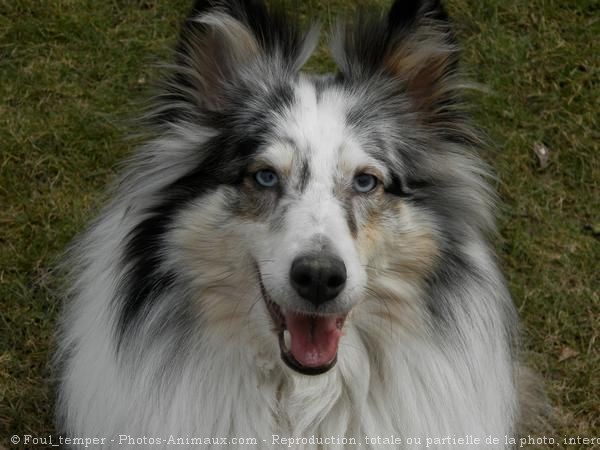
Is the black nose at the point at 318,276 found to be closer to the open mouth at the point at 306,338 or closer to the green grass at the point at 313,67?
the open mouth at the point at 306,338

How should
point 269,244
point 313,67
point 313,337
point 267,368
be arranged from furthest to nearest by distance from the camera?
point 313,67, point 267,368, point 313,337, point 269,244

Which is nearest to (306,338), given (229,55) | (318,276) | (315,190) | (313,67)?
(318,276)

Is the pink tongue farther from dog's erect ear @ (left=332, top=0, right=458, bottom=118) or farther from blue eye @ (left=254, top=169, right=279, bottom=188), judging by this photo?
dog's erect ear @ (left=332, top=0, right=458, bottom=118)

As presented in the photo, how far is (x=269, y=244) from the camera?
8.12 ft

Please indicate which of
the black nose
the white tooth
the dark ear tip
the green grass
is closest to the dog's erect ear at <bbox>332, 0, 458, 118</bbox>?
the dark ear tip

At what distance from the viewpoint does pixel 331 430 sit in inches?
Result: 108

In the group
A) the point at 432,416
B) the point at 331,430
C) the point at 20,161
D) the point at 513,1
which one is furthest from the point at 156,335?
the point at 513,1

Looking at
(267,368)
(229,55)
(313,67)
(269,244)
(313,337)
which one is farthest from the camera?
(313,67)

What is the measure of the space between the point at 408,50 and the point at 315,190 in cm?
65

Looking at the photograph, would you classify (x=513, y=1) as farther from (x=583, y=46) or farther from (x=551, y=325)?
(x=551, y=325)

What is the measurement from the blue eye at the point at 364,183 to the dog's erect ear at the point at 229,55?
1.60 feet

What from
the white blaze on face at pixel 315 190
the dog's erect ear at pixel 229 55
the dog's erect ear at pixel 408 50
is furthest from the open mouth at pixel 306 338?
the dog's erect ear at pixel 408 50

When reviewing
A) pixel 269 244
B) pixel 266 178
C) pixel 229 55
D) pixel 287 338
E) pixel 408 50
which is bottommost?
pixel 287 338

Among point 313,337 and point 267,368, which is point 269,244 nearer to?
point 313,337
